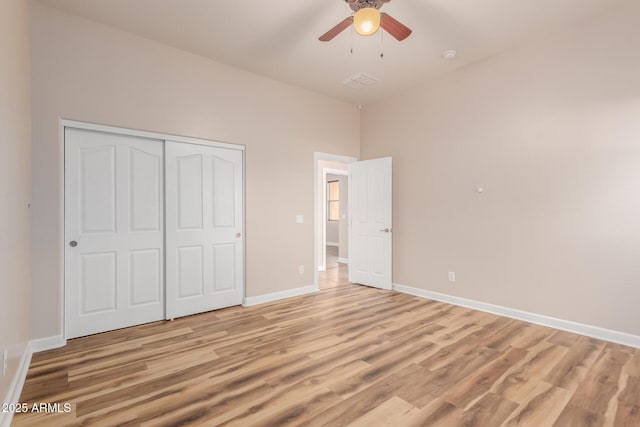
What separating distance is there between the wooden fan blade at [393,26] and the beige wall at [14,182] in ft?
8.04

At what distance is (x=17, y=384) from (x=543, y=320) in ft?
15.7

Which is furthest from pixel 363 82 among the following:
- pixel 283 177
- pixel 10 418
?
pixel 10 418

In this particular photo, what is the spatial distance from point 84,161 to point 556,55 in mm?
5089

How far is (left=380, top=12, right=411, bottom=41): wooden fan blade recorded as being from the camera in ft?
7.95

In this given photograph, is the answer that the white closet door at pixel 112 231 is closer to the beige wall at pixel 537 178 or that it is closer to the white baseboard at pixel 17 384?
the white baseboard at pixel 17 384

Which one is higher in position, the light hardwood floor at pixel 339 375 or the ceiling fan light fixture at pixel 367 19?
the ceiling fan light fixture at pixel 367 19

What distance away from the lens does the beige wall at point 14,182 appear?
1.73 m

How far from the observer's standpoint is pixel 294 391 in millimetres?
2176

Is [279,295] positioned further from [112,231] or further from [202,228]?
[112,231]

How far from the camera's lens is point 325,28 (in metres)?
3.23

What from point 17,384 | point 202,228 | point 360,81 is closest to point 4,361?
point 17,384

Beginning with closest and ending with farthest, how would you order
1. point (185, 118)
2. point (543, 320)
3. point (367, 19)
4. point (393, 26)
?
1. point (367, 19)
2. point (393, 26)
3. point (543, 320)
4. point (185, 118)

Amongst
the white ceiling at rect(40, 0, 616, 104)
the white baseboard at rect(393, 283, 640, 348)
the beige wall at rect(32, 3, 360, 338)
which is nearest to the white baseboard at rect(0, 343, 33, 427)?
the beige wall at rect(32, 3, 360, 338)

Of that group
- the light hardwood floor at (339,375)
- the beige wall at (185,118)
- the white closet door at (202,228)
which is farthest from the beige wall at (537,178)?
the white closet door at (202,228)
